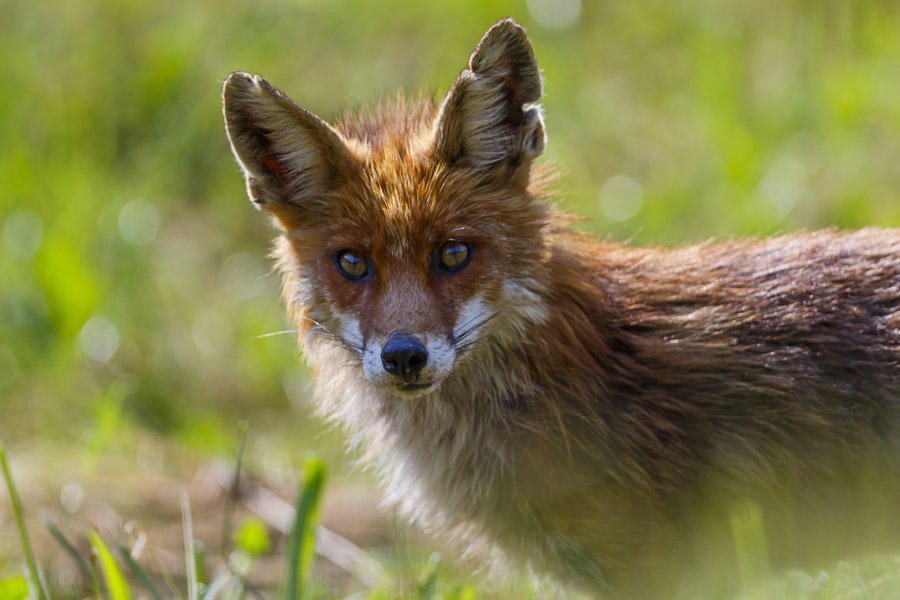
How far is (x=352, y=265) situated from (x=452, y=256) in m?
0.45

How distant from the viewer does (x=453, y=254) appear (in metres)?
4.23

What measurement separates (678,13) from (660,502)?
314 inches

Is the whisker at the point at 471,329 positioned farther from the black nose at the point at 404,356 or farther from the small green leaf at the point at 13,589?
the small green leaf at the point at 13,589

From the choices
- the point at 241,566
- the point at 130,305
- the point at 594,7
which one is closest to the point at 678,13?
the point at 594,7

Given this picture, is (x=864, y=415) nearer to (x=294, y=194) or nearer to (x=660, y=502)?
(x=660, y=502)

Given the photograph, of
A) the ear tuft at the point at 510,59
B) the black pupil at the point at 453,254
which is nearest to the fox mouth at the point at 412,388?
the black pupil at the point at 453,254

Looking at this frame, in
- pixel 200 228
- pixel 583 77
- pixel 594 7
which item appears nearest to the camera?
pixel 200 228

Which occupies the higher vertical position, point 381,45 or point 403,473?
point 381,45

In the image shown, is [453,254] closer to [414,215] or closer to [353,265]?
[414,215]

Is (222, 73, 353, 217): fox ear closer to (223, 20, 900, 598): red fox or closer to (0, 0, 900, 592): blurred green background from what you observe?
(223, 20, 900, 598): red fox

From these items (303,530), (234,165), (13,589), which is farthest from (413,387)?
(234,165)

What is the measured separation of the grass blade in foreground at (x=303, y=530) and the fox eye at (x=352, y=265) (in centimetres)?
82

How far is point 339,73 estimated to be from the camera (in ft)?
35.6

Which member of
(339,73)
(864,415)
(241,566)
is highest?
(339,73)
